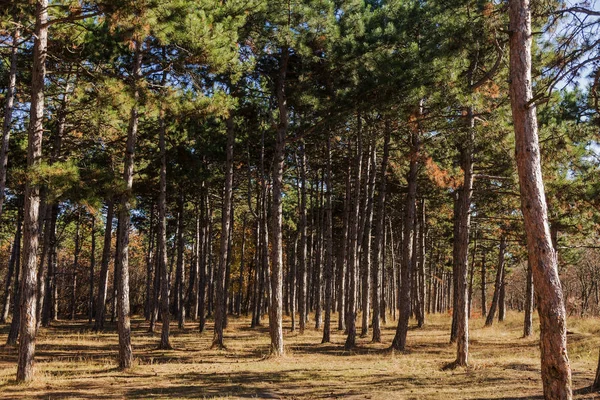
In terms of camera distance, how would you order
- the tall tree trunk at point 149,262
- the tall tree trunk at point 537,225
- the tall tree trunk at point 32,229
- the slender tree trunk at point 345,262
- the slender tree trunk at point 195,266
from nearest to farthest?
the tall tree trunk at point 537,225 < the tall tree trunk at point 32,229 < the slender tree trunk at point 345,262 < the slender tree trunk at point 195,266 < the tall tree trunk at point 149,262

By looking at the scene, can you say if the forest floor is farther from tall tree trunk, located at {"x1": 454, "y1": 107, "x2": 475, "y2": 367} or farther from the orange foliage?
the orange foliage

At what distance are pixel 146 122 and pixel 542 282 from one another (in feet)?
49.1

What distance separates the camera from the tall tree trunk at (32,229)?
10.6 meters

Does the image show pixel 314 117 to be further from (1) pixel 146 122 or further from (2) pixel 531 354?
(2) pixel 531 354

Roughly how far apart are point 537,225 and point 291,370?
26.3 ft

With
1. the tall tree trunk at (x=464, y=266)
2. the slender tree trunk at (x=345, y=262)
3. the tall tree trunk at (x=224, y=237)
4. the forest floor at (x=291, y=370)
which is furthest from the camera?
the slender tree trunk at (x=345, y=262)

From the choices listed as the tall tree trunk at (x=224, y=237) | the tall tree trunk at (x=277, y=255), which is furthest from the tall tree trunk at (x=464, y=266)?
the tall tree trunk at (x=224, y=237)

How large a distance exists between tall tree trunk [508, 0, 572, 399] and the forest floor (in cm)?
321

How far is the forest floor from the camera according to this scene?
1009 cm

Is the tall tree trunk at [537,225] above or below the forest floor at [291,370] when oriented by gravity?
above

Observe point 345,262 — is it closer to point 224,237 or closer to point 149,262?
point 224,237

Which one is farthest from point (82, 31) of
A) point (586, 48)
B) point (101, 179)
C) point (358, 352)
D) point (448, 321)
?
point (448, 321)

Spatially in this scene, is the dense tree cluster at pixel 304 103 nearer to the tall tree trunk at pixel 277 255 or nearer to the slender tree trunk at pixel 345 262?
the tall tree trunk at pixel 277 255

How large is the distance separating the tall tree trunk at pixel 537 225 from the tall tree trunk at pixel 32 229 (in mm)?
9017
